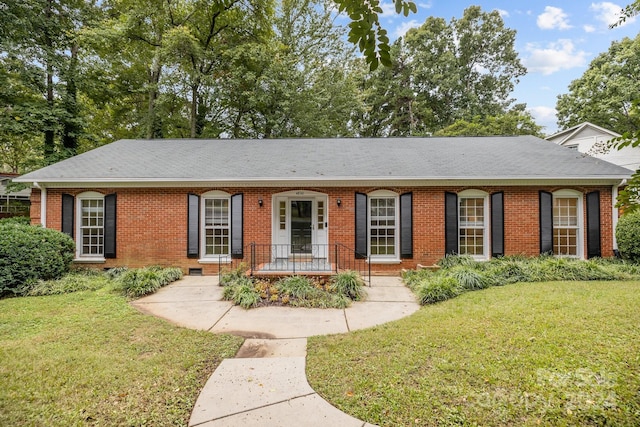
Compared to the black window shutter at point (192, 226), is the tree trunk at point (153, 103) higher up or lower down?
higher up

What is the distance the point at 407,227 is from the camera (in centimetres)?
915

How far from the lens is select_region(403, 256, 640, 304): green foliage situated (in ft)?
22.0

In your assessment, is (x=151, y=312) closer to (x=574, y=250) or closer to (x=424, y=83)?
(x=574, y=250)

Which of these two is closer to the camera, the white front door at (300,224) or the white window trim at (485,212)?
the white window trim at (485,212)

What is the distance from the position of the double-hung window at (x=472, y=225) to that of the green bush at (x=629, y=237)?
3621mm

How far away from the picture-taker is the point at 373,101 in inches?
987

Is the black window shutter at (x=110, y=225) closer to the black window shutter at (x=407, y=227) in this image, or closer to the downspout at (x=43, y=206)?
the downspout at (x=43, y=206)

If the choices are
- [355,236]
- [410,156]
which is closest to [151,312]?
[355,236]

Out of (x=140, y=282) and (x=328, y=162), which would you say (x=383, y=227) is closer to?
(x=328, y=162)

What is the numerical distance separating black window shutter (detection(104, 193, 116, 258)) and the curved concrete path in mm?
2936

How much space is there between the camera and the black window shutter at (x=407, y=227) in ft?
30.0

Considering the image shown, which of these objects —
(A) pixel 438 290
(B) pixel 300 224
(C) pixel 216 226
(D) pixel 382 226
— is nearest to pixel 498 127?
(D) pixel 382 226

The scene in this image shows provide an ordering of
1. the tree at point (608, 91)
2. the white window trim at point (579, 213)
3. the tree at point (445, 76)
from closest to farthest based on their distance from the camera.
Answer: the white window trim at point (579, 213) → the tree at point (608, 91) → the tree at point (445, 76)

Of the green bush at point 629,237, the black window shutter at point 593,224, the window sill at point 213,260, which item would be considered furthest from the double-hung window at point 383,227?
the green bush at point 629,237
